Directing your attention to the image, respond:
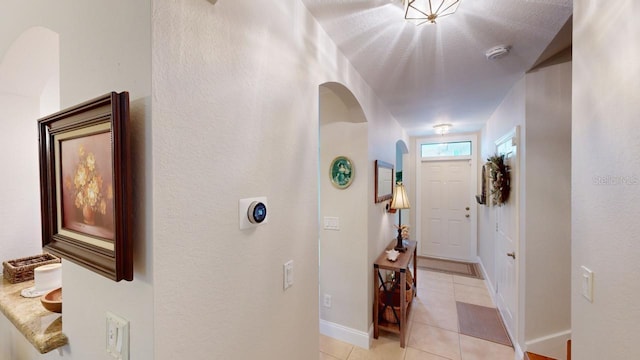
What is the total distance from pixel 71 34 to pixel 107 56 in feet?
0.87

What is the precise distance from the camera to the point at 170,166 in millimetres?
702

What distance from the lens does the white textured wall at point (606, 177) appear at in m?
0.80

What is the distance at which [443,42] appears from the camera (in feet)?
5.50

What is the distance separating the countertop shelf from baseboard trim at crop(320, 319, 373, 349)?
209 centimetres

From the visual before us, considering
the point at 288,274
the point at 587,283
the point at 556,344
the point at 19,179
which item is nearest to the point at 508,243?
the point at 556,344

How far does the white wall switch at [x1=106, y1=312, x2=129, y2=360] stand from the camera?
0.73 meters

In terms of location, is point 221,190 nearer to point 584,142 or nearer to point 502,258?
point 584,142

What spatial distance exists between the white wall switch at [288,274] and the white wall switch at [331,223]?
1316 mm

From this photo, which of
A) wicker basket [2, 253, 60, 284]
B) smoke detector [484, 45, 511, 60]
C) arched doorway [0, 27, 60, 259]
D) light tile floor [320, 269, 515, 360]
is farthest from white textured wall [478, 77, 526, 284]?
wicker basket [2, 253, 60, 284]

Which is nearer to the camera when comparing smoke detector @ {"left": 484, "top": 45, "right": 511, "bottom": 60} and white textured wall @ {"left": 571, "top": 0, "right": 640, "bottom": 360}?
white textured wall @ {"left": 571, "top": 0, "right": 640, "bottom": 360}

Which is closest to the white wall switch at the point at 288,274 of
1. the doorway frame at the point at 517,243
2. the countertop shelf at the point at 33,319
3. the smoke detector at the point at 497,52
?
the countertop shelf at the point at 33,319

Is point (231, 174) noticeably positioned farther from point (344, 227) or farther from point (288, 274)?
point (344, 227)

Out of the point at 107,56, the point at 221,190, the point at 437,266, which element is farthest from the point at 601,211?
the point at 437,266

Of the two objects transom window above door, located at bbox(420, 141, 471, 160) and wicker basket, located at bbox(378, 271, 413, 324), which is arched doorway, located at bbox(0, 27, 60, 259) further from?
transom window above door, located at bbox(420, 141, 471, 160)
